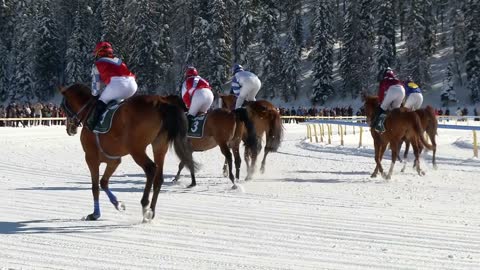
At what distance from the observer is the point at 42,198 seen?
37.4 feet

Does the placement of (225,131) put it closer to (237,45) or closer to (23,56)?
(237,45)

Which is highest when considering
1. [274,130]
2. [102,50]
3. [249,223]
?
[102,50]

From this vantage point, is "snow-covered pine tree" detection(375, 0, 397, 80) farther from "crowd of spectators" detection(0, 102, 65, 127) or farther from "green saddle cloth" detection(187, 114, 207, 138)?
"green saddle cloth" detection(187, 114, 207, 138)

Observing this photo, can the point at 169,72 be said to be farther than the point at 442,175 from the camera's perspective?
Yes

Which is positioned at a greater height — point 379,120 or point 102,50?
point 102,50

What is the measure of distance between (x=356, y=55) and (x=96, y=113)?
220 ft

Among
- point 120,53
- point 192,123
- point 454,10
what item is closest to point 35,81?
point 120,53

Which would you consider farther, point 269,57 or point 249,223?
point 269,57

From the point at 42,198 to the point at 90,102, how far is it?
2516 millimetres

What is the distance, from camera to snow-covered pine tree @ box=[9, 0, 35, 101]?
263 ft

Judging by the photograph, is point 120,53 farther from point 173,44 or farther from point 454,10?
point 454,10

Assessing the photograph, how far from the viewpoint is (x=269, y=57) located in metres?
76.2

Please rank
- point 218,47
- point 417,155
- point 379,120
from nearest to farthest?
point 379,120, point 417,155, point 218,47

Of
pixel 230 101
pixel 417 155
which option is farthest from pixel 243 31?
pixel 230 101
